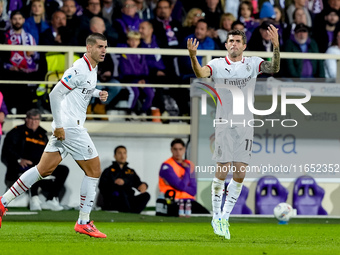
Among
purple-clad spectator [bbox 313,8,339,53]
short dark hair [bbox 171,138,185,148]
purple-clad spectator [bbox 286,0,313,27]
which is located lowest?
short dark hair [bbox 171,138,185,148]

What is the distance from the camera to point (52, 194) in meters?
13.6

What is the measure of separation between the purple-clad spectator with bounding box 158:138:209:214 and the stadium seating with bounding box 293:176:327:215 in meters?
1.62

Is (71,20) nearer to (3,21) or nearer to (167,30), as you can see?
(3,21)

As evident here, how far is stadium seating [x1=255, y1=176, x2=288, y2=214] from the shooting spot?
13773 mm

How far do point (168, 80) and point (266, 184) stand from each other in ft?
8.23

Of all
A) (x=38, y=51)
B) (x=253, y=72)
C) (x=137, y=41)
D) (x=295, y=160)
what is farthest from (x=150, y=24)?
(x=253, y=72)

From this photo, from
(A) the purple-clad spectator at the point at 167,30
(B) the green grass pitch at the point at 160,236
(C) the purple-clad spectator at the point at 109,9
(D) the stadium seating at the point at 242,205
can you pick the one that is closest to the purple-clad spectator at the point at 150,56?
(A) the purple-clad spectator at the point at 167,30

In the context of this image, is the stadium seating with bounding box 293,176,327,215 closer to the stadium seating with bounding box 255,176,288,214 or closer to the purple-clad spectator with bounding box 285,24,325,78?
the stadium seating with bounding box 255,176,288,214

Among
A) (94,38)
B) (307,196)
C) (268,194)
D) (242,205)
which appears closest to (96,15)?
(242,205)

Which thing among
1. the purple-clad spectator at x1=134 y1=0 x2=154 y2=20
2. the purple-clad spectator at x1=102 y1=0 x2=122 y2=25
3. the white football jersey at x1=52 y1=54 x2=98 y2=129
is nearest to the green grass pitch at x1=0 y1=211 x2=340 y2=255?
the white football jersey at x1=52 y1=54 x2=98 y2=129

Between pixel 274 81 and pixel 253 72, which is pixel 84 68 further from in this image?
pixel 274 81

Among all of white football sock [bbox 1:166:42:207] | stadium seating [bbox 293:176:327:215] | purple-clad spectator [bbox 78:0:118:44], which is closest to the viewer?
white football sock [bbox 1:166:42:207]

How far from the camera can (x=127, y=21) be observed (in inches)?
592

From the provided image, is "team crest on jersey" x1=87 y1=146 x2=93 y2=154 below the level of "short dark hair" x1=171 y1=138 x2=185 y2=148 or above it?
below
